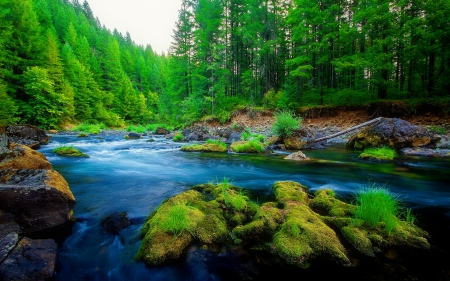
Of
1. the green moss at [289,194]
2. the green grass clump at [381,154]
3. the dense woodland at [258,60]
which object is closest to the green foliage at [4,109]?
the dense woodland at [258,60]

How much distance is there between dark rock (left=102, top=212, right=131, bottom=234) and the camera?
3213 millimetres

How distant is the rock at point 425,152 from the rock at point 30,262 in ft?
39.5

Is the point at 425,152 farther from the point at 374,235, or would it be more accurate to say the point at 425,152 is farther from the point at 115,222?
the point at 115,222

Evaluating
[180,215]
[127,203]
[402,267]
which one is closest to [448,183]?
[402,267]

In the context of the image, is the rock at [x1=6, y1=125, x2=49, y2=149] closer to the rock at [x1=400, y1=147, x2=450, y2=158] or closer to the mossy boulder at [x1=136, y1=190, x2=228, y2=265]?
the mossy boulder at [x1=136, y1=190, x2=228, y2=265]

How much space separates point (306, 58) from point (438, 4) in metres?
8.35

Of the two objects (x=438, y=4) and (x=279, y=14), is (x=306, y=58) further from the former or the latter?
(x=279, y=14)

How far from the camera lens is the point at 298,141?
37.1ft

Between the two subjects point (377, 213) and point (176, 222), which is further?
point (377, 213)

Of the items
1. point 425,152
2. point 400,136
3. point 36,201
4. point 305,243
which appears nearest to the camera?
point 305,243

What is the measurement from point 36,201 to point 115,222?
1126 mm

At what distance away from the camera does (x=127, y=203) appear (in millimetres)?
4195

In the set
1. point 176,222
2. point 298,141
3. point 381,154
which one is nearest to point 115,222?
point 176,222

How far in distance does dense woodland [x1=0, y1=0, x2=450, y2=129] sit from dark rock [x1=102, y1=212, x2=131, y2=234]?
17266 mm
